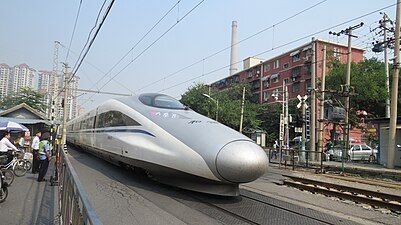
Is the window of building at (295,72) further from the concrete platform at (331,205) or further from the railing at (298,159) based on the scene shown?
the concrete platform at (331,205)

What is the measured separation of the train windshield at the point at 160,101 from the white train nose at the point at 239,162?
325 cm

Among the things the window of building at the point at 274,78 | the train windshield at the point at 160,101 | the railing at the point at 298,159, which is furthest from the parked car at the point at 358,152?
the window of building at the point at 274,78

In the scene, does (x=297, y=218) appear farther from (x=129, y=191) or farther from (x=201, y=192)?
(x=129, y=191)

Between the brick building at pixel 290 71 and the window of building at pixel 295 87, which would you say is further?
the window of building at pixel 295 87

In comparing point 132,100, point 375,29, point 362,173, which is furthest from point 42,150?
point 375,29

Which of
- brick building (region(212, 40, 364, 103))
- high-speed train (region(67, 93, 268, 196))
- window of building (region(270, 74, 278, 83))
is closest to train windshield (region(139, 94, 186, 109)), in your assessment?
high-speed train (region(67, 93, 268, 196))

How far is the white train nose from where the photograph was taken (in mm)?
7121

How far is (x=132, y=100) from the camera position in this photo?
1105 cm

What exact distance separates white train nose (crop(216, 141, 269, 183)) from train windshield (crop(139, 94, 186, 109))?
10.7 feet

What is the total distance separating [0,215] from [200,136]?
4.02 meters

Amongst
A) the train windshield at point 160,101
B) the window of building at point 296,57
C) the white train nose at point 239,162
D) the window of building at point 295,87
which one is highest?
the window of building at point 296,57

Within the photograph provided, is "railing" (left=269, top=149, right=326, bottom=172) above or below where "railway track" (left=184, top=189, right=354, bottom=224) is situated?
above

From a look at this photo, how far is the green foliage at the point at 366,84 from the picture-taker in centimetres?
3775

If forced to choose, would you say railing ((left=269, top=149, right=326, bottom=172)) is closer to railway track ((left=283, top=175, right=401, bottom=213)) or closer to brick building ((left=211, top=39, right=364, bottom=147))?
railway track ((left=283, top=175, right=401, bottom=213))
